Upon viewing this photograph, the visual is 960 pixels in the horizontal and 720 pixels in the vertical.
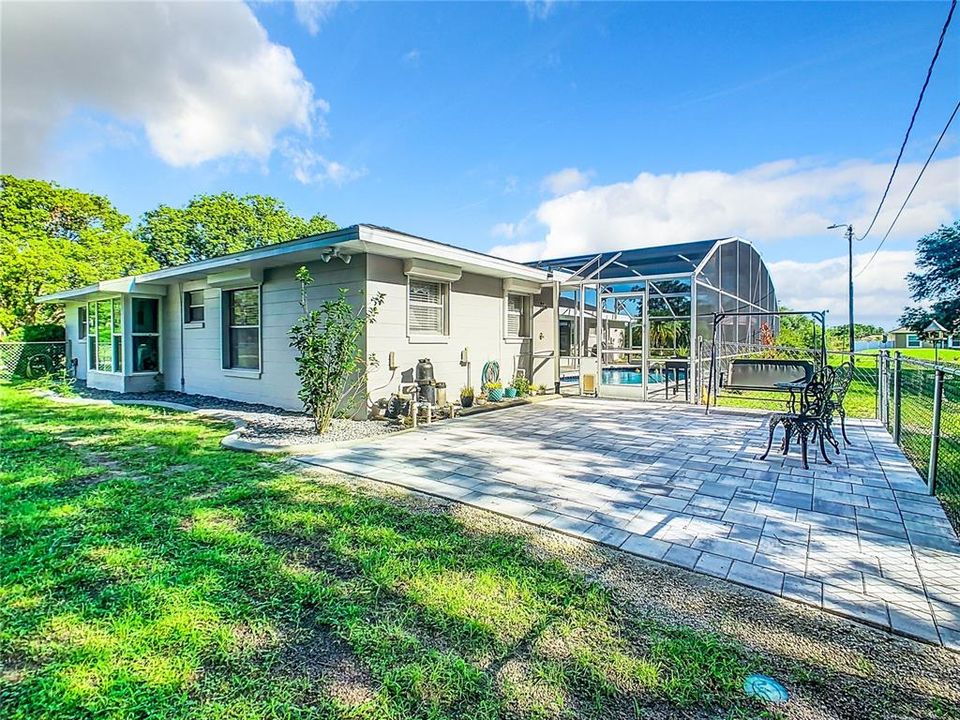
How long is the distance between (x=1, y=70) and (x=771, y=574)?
11.8 m

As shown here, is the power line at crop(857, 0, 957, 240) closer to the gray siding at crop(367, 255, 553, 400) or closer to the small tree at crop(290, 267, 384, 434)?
the gray siding at crop(367, 255, 553, 400)

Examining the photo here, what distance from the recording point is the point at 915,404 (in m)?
7.88

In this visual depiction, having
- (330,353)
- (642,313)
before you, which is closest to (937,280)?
(642,313)

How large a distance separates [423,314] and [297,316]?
7.35 ft

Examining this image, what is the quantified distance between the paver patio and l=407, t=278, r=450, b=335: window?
222cm

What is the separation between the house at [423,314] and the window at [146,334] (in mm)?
33

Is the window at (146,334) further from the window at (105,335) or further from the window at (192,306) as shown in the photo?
the window at (192,306)

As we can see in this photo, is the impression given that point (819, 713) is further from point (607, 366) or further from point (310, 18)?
point (310, 18)

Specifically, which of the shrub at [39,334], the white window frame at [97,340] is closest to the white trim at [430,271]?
the white window frame at [97,340]

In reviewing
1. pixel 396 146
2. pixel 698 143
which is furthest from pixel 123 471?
pixel 698 143

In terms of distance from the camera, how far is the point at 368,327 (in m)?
7.32

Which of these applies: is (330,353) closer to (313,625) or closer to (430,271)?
(430,271)

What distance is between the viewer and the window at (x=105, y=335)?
11.6 meters

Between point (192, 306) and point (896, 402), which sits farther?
point (192, 306)
